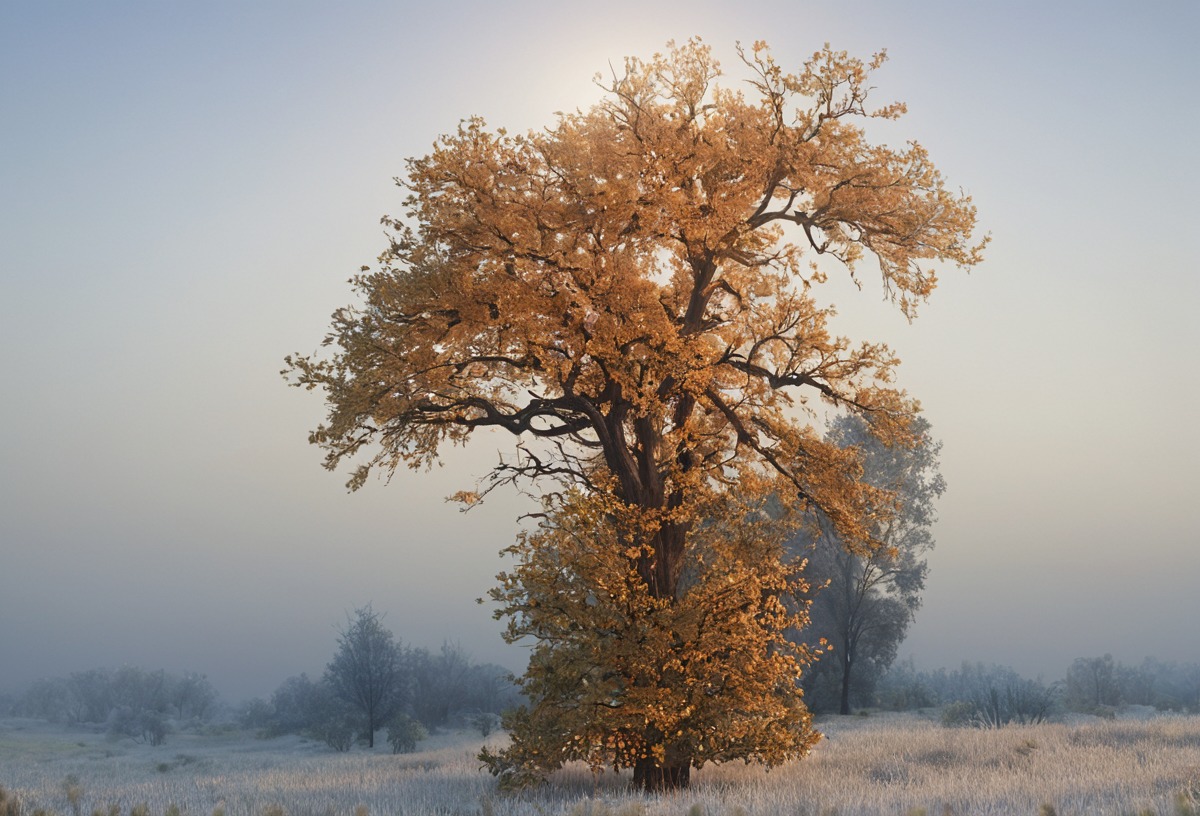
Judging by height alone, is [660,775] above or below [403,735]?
above

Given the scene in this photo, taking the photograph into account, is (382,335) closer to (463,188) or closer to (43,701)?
(463,188)

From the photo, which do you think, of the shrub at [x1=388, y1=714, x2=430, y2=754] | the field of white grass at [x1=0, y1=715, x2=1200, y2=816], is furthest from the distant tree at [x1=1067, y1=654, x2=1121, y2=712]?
the shrub at [x1=388, y1=714, x2=430, y2=754]

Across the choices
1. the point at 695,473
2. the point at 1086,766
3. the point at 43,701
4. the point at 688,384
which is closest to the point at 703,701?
the point at 695,473

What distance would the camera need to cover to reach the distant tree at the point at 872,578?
38.2 m

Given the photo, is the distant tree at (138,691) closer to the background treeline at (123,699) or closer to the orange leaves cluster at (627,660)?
the background treeline at (123,699)

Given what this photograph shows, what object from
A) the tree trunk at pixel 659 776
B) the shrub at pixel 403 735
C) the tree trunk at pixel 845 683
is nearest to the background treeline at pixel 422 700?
the shrub at pixel 403 735

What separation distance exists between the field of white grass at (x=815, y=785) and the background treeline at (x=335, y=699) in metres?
11.6

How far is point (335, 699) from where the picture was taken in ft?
153

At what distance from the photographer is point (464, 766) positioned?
22.6 metres

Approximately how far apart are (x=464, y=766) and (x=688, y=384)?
1281cm

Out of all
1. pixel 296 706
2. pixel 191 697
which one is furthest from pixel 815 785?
pixel 191 697

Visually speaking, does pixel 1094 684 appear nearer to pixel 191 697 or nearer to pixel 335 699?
pixel 335 699

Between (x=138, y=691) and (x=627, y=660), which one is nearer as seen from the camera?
(x=627, y=660)

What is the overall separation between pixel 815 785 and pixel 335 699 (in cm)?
3738
